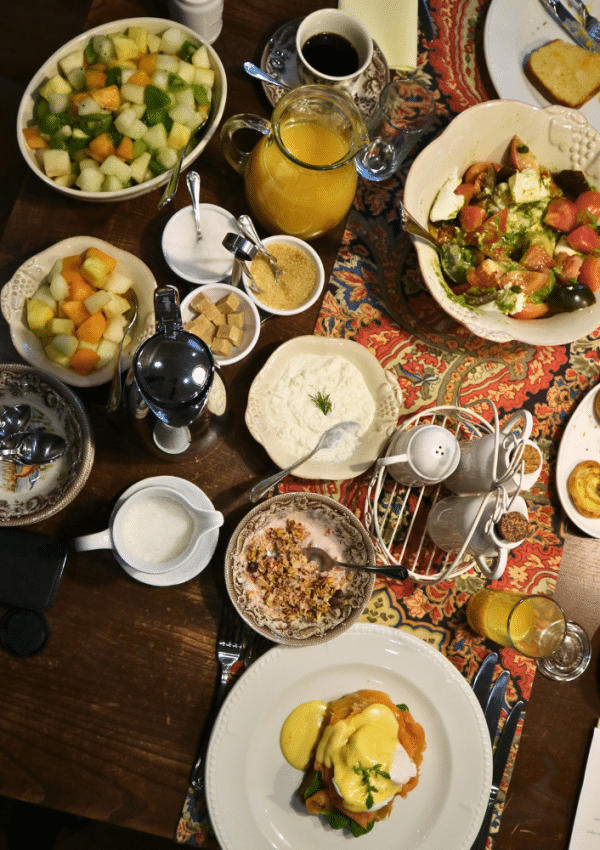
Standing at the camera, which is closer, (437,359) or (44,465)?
(44,465)

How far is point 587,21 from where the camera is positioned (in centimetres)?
163

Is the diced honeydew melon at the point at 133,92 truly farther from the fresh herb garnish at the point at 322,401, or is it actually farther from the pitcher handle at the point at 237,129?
the fresh herb garnish at the point at 322,401

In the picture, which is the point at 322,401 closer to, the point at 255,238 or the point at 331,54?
the point at 255,238

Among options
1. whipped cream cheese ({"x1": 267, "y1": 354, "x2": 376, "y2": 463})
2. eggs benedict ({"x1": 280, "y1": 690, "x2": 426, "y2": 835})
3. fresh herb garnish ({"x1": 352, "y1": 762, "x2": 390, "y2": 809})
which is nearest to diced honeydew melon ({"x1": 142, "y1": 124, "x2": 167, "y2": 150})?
whipped cream cheese ({"x1": 267, "y1": 354, "x2": 376, "y2": 463})

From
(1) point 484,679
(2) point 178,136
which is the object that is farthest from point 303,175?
(1) point 484,679

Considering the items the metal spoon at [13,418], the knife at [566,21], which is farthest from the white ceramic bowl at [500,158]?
the metal spoon at [13,418]

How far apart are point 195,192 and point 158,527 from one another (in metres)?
0.70

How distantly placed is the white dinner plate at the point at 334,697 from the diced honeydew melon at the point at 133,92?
47.8 inches

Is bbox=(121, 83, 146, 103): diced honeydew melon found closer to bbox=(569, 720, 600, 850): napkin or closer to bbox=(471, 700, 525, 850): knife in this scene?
bbox=(471, 700, 525, 850): knife

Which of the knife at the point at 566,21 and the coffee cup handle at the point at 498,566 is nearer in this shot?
the coffee cup handle at the point at 498,566

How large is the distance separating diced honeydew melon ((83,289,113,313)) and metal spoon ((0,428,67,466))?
0.27 meters

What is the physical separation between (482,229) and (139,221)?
78cm

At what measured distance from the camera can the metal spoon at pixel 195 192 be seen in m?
1.29

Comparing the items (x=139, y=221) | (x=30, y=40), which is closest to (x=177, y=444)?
(x=139, y=221)
